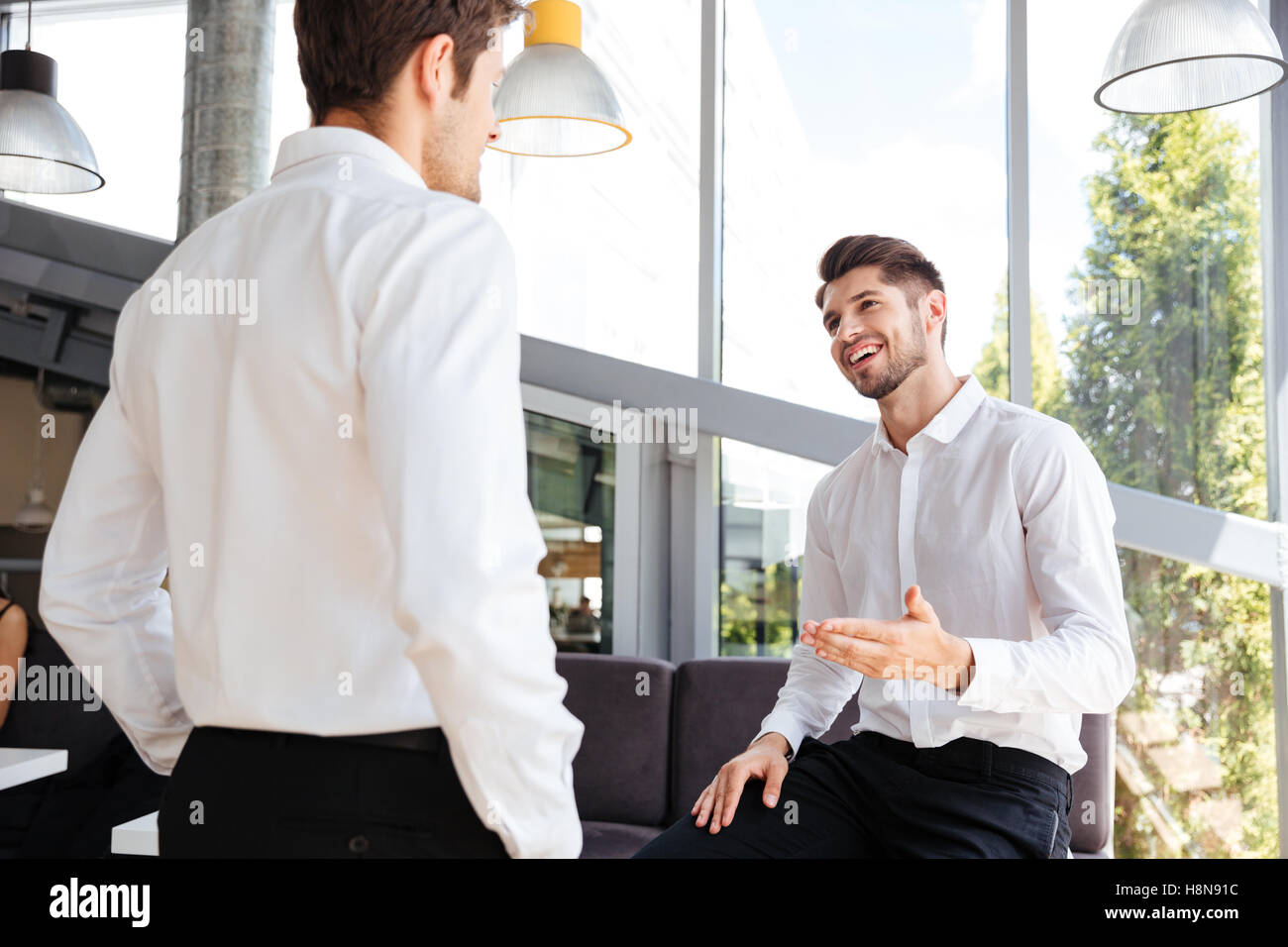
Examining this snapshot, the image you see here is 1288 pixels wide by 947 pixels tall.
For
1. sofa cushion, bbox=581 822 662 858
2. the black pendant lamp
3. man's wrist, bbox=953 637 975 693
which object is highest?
the black pendant lamp

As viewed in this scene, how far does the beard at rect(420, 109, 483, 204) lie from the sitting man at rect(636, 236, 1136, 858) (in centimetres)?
82

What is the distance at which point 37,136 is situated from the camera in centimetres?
360

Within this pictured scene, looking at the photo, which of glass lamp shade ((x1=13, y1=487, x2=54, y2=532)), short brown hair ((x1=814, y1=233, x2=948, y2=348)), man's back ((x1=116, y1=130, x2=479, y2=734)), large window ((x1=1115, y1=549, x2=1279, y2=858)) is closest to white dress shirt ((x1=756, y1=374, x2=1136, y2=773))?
short brown hair ((x1=814, y1=233, x2=948, y2=348))

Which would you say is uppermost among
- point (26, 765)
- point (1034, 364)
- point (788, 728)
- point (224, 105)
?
point (224, 105)

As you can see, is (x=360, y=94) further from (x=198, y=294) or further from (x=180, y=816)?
(x=180, y=816)

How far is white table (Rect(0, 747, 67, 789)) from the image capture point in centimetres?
210

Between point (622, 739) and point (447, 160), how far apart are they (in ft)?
8.36

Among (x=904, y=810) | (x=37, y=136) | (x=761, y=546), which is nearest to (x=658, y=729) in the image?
(x=761, y=546)

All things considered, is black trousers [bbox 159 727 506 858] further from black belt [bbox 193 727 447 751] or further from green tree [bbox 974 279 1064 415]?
green tree [bbox 974 279 1064 415]

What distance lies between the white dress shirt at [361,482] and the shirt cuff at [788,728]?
40.9 inches

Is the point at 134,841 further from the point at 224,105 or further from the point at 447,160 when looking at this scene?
the point at 224,105

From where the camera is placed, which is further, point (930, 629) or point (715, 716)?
point (715, 716)
